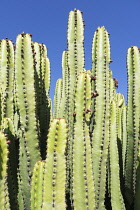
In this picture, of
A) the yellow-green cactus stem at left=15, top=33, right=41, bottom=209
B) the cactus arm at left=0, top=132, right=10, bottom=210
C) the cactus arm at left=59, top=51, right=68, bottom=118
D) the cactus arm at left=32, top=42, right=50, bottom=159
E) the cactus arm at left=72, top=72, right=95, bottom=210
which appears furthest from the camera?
the cactus arm at left=59, top=51, right=68, bottom=118

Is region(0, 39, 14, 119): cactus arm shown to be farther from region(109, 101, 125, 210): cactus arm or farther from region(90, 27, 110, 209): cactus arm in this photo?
region(109, 101, 125, 210): cactus arm

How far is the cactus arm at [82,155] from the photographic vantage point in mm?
2693

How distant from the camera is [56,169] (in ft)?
7.96

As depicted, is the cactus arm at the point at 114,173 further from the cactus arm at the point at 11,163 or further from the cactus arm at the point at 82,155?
the cactus arm at the point at 11,163

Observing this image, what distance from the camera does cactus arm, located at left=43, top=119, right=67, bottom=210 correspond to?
2.39m

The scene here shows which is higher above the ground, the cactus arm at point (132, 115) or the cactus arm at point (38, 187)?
the cactus arm at point (132, 115)

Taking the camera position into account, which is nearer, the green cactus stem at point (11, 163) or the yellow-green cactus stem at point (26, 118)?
the green cactus stem at point (11, 163)

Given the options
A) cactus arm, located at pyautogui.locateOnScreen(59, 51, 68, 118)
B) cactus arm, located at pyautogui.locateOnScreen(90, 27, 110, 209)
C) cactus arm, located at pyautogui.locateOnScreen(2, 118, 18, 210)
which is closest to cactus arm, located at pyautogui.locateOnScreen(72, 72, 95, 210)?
cactus arm, located at pyautogui.locateOnScreen(90, 27, 110, 209)

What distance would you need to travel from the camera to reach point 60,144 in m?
2.46

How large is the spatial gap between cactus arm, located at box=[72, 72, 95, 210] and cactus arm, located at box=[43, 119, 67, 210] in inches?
11.7

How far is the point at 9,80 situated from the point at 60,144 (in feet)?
4.95

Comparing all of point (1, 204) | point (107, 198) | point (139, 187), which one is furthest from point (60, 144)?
point (107, 198)

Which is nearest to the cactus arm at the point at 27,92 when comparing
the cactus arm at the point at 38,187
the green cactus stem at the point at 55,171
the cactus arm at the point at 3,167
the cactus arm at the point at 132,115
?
the cactus arm at the point at 38,187

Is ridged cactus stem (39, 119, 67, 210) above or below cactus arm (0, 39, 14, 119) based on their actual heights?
below
